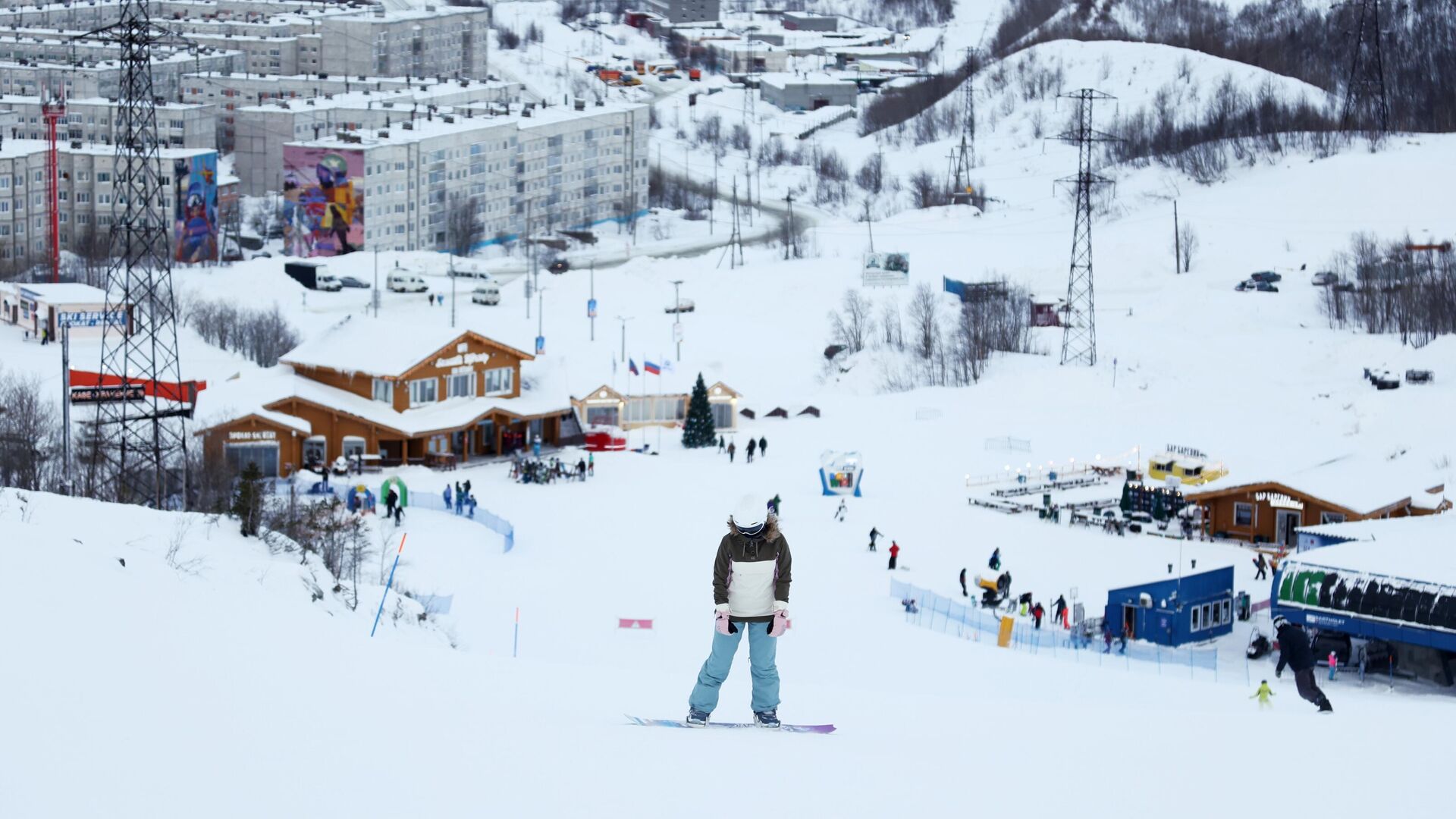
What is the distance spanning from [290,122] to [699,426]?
37966 millimetres

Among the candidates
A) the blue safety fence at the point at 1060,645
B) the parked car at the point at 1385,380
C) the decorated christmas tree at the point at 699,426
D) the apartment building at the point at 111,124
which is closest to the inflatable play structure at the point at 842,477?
the decorated christmas tree at the point at 699,426

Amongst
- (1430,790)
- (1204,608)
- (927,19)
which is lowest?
(1204,608)

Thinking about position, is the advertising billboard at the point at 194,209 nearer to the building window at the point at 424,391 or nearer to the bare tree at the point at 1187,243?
the building window at the point at 424,391

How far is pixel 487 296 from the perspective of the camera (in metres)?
53.7

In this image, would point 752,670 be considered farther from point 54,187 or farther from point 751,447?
point 54,187

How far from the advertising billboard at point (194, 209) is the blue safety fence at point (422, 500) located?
31.1 m

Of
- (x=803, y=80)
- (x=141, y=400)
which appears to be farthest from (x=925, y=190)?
(x=141, y=400)

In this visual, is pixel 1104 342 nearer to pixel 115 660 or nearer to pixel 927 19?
pixel 115 660

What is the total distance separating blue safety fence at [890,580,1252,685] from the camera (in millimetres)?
21859

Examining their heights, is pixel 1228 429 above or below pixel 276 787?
below

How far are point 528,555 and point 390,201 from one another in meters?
40.0

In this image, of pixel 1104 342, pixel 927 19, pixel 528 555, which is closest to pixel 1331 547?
pixel 528 555

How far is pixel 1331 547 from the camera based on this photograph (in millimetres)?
22891

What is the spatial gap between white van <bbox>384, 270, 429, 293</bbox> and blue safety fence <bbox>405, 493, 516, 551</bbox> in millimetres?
25362
